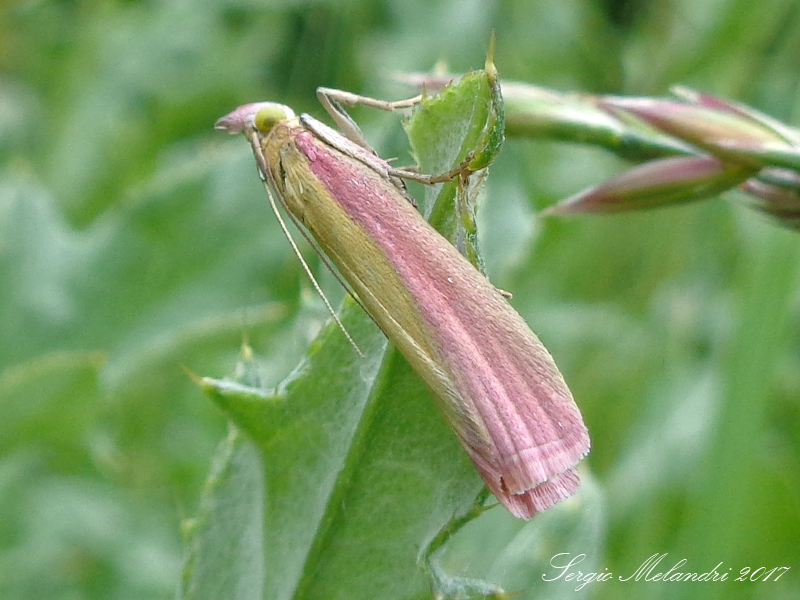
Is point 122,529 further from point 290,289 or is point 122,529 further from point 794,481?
point 794,481

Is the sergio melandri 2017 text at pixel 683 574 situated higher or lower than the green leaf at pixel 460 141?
lower

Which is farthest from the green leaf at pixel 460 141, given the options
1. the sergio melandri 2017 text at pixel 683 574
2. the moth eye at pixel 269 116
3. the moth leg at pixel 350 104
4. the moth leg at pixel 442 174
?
the sergio melandri 2017 text at pixel 683 574

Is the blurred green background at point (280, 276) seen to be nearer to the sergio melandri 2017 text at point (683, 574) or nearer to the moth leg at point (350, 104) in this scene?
the sergio melandri 2017 text at point (683, 574)

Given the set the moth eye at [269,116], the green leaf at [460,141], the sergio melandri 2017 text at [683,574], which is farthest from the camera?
the sergio melandri 2017 text at [683,574]

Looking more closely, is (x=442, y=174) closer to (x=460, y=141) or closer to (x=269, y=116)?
(x=460, y=141)

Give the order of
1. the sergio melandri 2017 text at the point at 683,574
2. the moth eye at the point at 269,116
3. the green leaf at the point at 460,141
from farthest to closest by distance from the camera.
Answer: the sergio melandri 2017 text at the point at 683,574 < the moth eye at the point at 269,116 < the green leaf at the point at 460,141

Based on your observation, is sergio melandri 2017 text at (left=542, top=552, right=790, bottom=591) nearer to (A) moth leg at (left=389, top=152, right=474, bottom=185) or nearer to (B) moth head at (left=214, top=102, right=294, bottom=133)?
(A) moth leg at (left=389, top=152, right=474, bottom=185)
